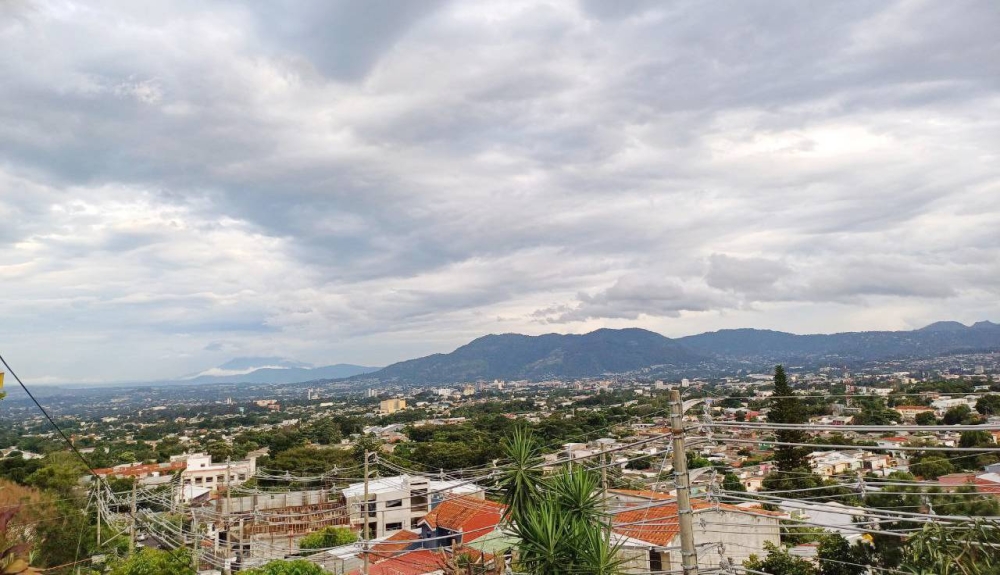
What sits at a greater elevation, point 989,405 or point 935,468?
point 989,405

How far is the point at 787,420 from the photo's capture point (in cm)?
3575

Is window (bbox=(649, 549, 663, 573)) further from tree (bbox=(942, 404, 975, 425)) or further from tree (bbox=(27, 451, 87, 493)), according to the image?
tree (bbox=(942, 404, 975, 425))

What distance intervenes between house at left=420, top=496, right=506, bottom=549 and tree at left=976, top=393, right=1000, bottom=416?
4232 centimetres

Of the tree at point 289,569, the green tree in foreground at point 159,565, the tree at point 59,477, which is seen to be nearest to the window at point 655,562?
the tree at point 289,569

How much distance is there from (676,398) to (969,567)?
389 cm

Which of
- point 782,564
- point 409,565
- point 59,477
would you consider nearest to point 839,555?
point 782,564

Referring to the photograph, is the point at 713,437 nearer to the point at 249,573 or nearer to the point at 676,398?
the point at 676,398

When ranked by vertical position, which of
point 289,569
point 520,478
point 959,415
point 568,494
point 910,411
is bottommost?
point 910,411

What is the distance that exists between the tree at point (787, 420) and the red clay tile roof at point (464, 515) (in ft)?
54.1

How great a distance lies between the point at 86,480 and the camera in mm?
28344

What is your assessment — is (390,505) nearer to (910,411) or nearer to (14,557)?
(14,557)

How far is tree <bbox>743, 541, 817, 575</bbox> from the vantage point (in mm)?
15586

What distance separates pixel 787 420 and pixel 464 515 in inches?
852

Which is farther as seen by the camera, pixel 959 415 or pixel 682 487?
pixel 959 415
